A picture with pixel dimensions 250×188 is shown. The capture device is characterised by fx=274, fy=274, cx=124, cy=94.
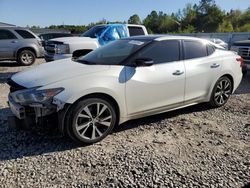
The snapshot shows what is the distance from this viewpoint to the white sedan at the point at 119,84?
361 cm

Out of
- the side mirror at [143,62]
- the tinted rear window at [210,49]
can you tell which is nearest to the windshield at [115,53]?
the side mirror at [143,62]

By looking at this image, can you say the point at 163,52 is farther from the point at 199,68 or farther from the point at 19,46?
the point at 19,46

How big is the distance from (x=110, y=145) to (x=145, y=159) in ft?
2.04

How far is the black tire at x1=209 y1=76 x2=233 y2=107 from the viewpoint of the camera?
5359mm

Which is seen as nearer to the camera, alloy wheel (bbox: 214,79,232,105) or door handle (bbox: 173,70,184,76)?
door handle (bbox: 173,70,184,76)

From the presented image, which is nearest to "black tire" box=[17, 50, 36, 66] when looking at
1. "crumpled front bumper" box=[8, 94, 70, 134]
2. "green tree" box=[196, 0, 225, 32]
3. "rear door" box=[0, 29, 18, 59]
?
"rear door" box=[0, 29, 18, 59]

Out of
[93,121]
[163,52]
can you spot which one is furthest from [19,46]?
[93,121]

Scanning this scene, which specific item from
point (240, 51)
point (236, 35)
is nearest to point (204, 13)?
point (236, 35)

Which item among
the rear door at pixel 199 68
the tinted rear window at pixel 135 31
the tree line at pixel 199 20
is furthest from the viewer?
the tree line at pixel 199 20

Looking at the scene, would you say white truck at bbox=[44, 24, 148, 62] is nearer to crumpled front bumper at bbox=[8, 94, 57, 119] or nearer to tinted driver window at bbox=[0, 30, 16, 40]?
tinted driver window at bbox=[0, 30, 16, 40]

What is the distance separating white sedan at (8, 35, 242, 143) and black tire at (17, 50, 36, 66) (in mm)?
7691

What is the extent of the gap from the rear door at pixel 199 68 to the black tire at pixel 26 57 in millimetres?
8572

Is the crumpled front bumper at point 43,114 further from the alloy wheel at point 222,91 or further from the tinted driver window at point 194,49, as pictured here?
the alloy wheel at point 222,91

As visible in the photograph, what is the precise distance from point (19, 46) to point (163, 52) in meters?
8.64
